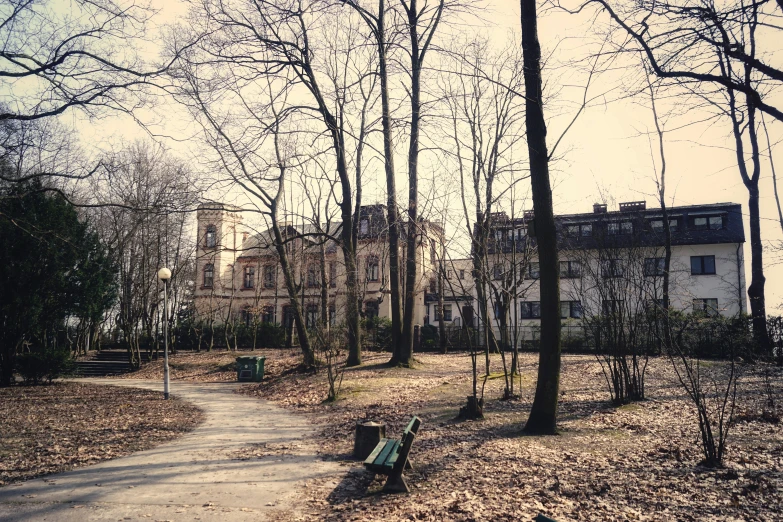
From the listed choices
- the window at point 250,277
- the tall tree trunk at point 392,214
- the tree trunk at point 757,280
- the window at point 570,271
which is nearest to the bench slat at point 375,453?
the window at point 570,271

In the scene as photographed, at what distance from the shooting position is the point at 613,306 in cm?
1063

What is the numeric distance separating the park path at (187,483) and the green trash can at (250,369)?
11624 millimetres

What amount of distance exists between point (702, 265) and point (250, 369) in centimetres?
3088

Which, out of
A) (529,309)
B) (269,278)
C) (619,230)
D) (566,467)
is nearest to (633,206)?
(529,309)

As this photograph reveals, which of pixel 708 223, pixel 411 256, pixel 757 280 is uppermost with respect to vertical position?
pixel 708 223

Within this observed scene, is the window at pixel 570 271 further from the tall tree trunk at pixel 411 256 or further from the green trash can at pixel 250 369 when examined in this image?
the green trash can at pixel 250 369

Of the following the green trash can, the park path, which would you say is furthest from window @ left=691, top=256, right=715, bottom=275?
the park path

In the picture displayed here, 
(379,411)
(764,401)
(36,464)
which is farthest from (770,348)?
(36,464)

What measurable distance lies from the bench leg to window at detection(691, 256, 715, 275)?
118 feet

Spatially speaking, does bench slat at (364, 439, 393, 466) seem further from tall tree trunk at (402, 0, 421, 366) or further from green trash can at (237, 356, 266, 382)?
green trash can at (237, 356, 266, 382)

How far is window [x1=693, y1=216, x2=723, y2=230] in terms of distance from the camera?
122ft

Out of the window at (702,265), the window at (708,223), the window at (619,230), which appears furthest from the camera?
the window at (708,223)

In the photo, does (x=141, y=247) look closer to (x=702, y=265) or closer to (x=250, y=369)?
(x=250, y=369)

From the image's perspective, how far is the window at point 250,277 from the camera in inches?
1955
